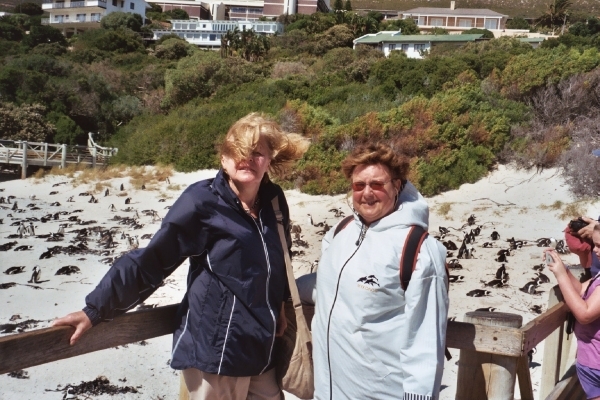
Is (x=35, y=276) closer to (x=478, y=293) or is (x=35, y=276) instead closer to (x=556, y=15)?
(x=478, y=293)

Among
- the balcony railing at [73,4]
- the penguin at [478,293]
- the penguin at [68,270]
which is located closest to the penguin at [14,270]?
the penguin at [68,270]

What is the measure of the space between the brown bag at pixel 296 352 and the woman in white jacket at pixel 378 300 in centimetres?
13

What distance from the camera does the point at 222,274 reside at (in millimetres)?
2299

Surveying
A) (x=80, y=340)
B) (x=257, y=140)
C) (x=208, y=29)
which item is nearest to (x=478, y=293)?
(x=257, y=140)

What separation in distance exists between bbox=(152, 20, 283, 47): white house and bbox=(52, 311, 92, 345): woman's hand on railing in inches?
2612

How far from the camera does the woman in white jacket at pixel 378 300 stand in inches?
78.4

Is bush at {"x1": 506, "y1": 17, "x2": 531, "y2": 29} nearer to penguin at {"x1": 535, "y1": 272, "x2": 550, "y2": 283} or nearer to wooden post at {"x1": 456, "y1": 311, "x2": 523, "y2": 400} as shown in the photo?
penguin at {"x1": 535, "y1": 272, "x2": 550, "y2": 283}

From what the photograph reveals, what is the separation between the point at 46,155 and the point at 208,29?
5046cm

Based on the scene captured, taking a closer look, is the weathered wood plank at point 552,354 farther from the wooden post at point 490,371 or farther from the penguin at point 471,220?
the penguin at point 471,220

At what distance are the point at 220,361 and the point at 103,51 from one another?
163 ft

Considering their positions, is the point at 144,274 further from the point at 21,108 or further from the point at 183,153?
the point at 21,108

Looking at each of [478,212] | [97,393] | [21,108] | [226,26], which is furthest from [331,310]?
[226,26]

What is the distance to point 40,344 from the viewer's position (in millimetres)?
2033

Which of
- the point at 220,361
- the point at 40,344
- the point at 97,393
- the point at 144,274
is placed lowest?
the point at 97,393
